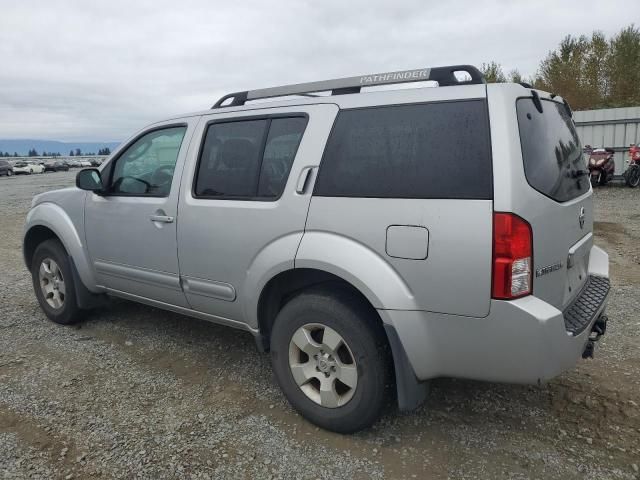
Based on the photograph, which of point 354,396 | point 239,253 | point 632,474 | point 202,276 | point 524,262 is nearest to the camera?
point 524,262

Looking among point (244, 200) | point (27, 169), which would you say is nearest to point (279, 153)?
point (244, 200)

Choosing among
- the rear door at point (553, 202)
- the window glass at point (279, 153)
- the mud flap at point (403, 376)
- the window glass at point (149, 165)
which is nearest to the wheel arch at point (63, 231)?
the window glass at point (149, 165)

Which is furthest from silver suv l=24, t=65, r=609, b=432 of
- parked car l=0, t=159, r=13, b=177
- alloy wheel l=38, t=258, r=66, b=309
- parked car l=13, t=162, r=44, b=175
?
parked car l=13, t=162, r=44, b=175

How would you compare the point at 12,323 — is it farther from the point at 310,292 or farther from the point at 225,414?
the point at 310,292

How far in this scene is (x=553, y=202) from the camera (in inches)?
95.7

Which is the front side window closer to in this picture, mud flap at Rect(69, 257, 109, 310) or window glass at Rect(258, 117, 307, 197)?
window glass at Rect(258, 117, 307, 197)

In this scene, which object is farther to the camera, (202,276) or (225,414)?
(202,276)

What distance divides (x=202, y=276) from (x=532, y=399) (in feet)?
7.32

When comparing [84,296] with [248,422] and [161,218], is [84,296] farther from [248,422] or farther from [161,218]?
[248,422]

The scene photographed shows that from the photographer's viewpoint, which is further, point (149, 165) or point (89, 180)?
point (89, 180)

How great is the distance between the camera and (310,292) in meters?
2.83

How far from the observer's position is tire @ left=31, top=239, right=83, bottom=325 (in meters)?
4.42

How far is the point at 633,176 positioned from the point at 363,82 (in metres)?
13.7

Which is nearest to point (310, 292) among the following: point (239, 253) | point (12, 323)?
point (239, 253)
